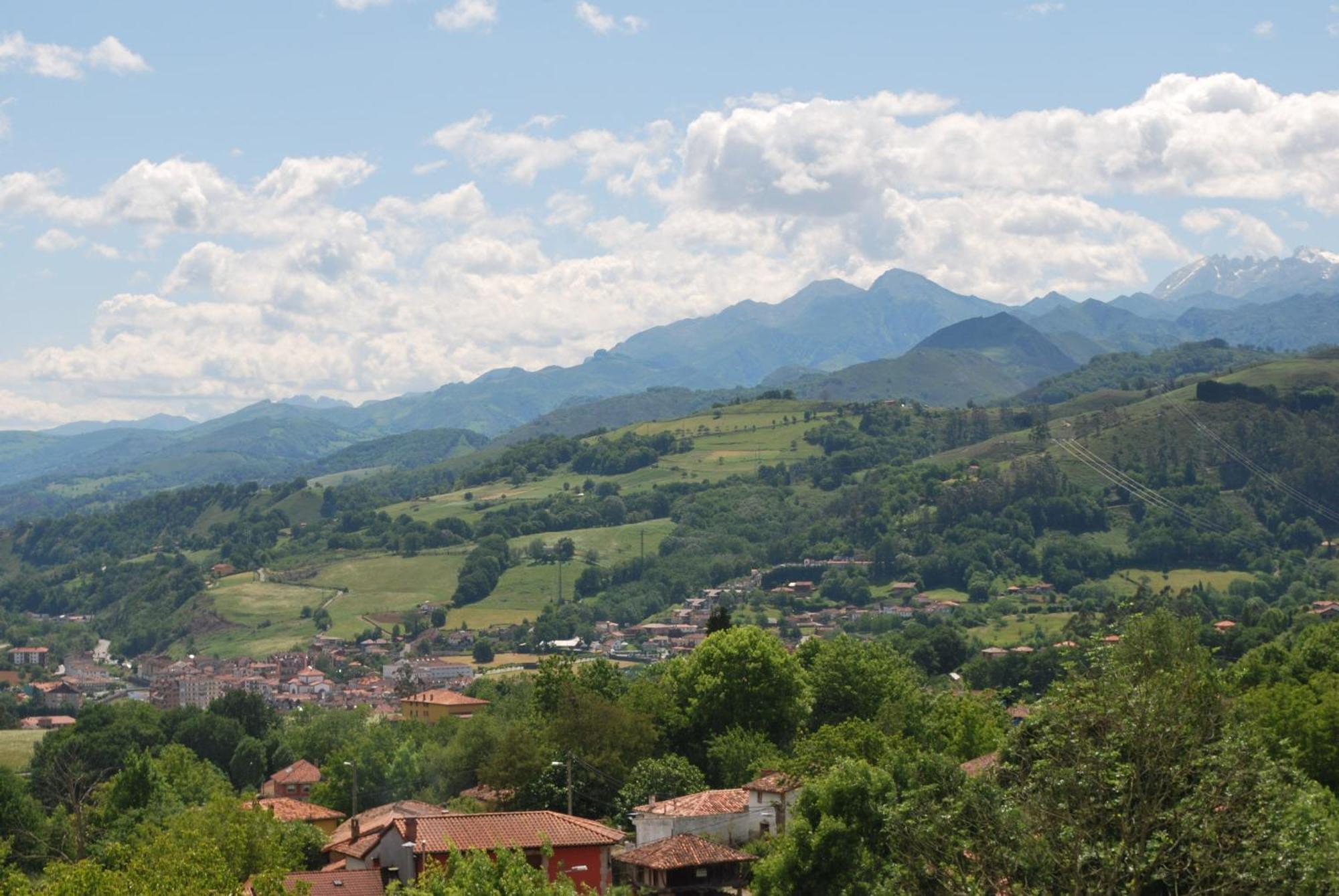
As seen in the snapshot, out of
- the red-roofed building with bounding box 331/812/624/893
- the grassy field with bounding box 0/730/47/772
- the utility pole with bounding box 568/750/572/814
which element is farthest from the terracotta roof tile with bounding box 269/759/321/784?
the red-roofed building with bounding box 331/812/624/893

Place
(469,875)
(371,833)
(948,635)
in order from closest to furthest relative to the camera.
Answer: (469,875)
(371,833)
(948,635)

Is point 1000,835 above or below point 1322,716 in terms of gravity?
above

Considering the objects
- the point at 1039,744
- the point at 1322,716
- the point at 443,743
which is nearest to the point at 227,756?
the point at 443,743

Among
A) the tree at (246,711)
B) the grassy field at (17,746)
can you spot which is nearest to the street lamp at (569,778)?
the tree at (246,711)

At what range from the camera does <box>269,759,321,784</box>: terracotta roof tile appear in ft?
289

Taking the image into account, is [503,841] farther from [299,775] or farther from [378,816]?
[299,775]

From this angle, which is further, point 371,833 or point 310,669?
point 310,669

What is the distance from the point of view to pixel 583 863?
151 feet

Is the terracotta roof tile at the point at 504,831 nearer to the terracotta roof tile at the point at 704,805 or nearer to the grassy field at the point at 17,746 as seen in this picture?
the terracotta roof tile at the point at 704,805

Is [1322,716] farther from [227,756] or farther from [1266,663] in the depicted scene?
[227,756]

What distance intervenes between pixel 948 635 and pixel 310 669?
85.9m

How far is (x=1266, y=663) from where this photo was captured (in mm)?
76812

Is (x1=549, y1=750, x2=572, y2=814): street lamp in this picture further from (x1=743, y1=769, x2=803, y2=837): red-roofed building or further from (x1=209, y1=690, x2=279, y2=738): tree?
(x1=209, y1=690, x2=279, y2=738): tree

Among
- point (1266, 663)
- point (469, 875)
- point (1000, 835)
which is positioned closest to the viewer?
point (1000, 835)
